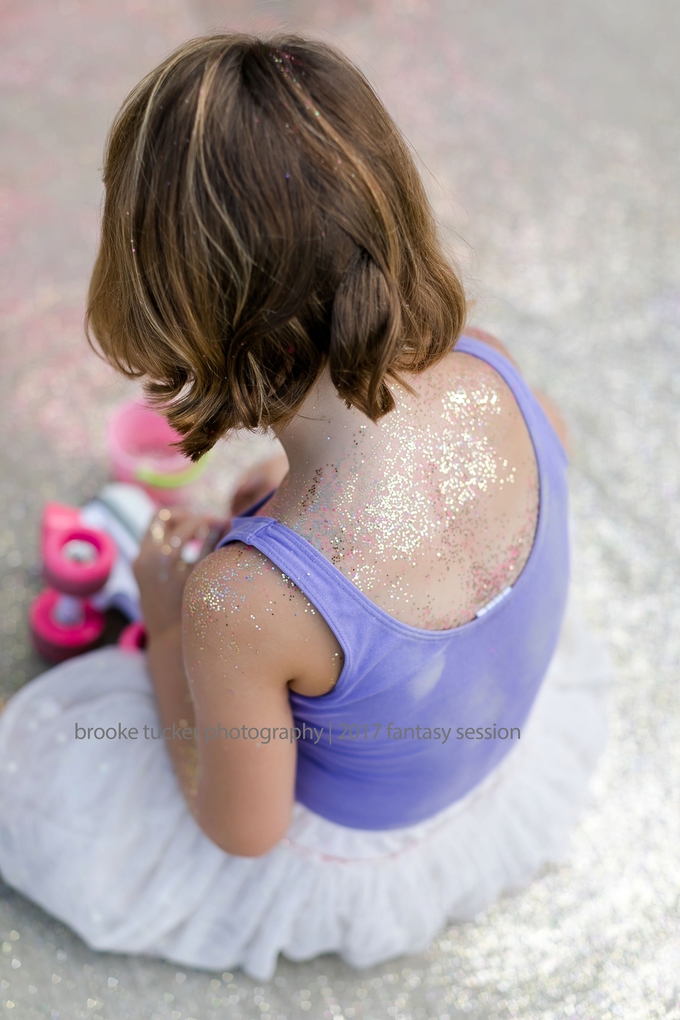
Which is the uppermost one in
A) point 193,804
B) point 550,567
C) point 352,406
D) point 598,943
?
point 352,406

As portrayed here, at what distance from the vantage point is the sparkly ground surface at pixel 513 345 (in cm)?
96

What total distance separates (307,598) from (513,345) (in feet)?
3.37

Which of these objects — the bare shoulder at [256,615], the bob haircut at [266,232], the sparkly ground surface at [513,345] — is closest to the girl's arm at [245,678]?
the bare shoulder at [256,615]

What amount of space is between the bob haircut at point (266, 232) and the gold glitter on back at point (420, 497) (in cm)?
5

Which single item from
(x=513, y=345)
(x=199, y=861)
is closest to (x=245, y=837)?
(x=199, y=861)

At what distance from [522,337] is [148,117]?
1.09m

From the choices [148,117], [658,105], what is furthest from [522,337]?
[148,117]

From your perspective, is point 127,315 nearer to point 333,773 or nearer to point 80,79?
point 333,773

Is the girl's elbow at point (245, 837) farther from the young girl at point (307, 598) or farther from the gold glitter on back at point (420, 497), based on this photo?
the gold glitter on back at point (420, 497)

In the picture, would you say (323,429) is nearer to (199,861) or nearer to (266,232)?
(266,232)

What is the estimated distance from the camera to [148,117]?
1.72 ft

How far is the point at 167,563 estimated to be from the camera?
2.97 feet

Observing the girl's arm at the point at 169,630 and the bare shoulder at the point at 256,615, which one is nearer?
the bare shoulder at the point at 256,615

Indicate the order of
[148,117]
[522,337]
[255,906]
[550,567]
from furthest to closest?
[522,337] → [255,906] → [550,567] → [148,117]
